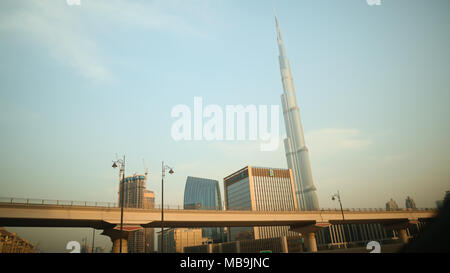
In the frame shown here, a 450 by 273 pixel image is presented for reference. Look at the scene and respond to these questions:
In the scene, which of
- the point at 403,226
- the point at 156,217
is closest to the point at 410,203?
the point at 403,226

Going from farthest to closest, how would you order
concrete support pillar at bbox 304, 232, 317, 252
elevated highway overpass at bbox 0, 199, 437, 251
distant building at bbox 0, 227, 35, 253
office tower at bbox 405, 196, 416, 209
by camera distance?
office tower at bbox 405, 196, 416, 209 → distant building at bbox 0, 227, 35, 253 → concrete support pillar at bbox 304, 232, 317, 252 → elevated highway overpass at bbox 0, 199, 437, 251

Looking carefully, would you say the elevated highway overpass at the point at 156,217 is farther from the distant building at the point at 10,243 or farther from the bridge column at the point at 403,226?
the distant building at the point at 10,243

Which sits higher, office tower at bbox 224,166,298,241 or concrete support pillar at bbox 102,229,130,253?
office tower at bbox 224,166,298,241

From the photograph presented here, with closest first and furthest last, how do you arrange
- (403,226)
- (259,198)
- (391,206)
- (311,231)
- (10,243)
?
1. (311,231)
2. (403,226)
3. (10,243)
4. (391,206)
5. (259,198)

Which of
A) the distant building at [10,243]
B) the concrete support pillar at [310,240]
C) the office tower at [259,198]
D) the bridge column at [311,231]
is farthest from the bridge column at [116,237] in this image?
the office tower at [259,198]

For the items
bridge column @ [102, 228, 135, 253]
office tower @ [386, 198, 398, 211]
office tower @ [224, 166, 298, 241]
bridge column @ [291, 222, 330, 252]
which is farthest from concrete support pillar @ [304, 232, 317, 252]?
office tower @ [224, 166, 298, 241]

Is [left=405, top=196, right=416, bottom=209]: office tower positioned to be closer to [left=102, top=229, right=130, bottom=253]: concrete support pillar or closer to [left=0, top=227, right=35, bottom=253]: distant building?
[left=102, top=229, right=130, bottom=253]: concrete support pillar

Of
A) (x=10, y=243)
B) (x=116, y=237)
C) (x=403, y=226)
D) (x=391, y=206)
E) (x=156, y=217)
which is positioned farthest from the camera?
(x=391, y=206)

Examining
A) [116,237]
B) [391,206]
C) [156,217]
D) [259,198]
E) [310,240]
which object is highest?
[259,198]

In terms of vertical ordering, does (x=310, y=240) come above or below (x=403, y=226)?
below

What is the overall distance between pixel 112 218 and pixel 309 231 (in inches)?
1997

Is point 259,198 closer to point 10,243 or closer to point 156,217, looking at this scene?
point 10,243
